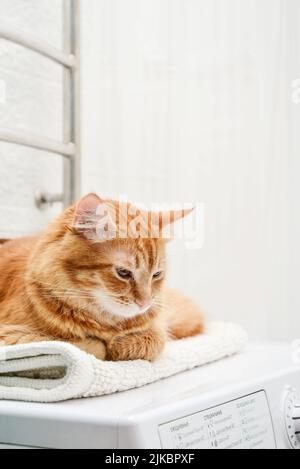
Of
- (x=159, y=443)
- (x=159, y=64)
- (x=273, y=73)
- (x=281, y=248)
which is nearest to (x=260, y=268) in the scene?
(x=281, y=248)

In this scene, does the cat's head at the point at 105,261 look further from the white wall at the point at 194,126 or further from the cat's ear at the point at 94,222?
the white wall at the point at 194,126

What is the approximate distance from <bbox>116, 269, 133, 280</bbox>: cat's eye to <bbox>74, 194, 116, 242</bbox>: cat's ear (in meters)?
0.05

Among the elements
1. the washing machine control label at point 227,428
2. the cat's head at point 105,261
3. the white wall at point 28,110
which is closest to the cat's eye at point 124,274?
the cat's head at point 105,261

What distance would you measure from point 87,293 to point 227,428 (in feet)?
0.89

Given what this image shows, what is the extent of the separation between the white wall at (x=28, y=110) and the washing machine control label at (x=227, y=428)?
735 mm

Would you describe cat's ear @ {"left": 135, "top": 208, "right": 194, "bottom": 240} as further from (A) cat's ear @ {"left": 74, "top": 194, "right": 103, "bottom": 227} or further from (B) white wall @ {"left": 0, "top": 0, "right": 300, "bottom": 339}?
(B) white wall @ {"left": 0, "top": 0, "right": 300, "bottom": 339}

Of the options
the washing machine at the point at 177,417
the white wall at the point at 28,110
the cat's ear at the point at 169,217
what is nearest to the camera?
the washing machine at the point at 177,417

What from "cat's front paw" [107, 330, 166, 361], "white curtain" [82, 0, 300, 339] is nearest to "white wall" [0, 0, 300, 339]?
"white curtain" [82, 0, 300, 339]

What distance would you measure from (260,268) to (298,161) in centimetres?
25

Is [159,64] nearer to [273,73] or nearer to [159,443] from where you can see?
[273,73]

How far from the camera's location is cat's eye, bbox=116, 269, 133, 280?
0.91 meters

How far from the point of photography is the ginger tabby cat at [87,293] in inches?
35.0

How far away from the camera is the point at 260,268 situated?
1.44 metres

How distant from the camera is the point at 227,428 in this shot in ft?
2.49
